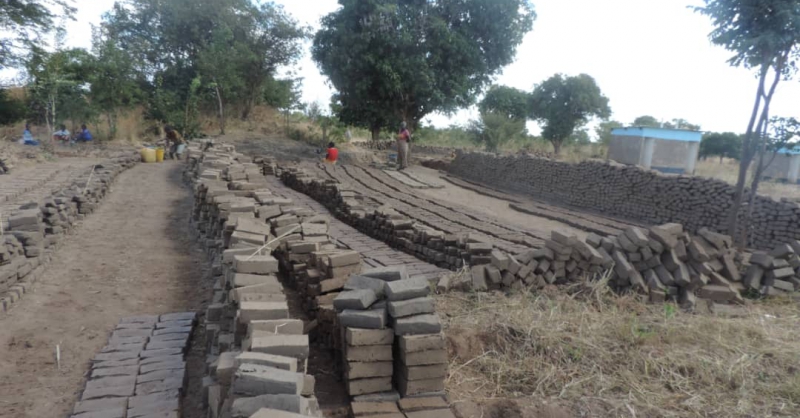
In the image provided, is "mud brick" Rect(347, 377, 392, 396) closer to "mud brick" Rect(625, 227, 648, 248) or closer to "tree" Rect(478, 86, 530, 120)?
"mud brick" Rect(625, 227, 648, 248)

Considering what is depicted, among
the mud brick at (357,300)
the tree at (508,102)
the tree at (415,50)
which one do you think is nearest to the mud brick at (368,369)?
the mud brick at (357,300)

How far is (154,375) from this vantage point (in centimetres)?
411

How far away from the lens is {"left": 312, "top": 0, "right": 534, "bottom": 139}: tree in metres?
19.4

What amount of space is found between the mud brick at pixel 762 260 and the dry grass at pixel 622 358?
1248 mm

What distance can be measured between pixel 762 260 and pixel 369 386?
5177 mm

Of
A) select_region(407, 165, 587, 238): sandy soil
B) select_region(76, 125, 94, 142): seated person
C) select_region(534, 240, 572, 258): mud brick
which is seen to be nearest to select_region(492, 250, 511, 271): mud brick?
select_region(534, 240, 572, 258): mud brick

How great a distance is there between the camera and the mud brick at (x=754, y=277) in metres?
6.03

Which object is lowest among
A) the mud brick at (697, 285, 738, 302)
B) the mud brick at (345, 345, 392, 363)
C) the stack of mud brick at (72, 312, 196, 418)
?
the stack of mud brick at (72, 312, 196, 418)

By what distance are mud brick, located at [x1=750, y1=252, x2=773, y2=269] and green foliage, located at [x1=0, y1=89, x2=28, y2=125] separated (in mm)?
27184

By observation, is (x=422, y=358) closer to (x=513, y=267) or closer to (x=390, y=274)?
(x=390, y=274)

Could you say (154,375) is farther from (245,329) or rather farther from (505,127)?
(505,127)

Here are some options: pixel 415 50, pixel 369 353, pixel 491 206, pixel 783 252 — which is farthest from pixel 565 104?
pixel 369 353

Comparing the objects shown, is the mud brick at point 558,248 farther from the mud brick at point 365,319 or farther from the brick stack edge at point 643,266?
the mud brick at point 365,319

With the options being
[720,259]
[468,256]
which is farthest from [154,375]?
[720,259]
